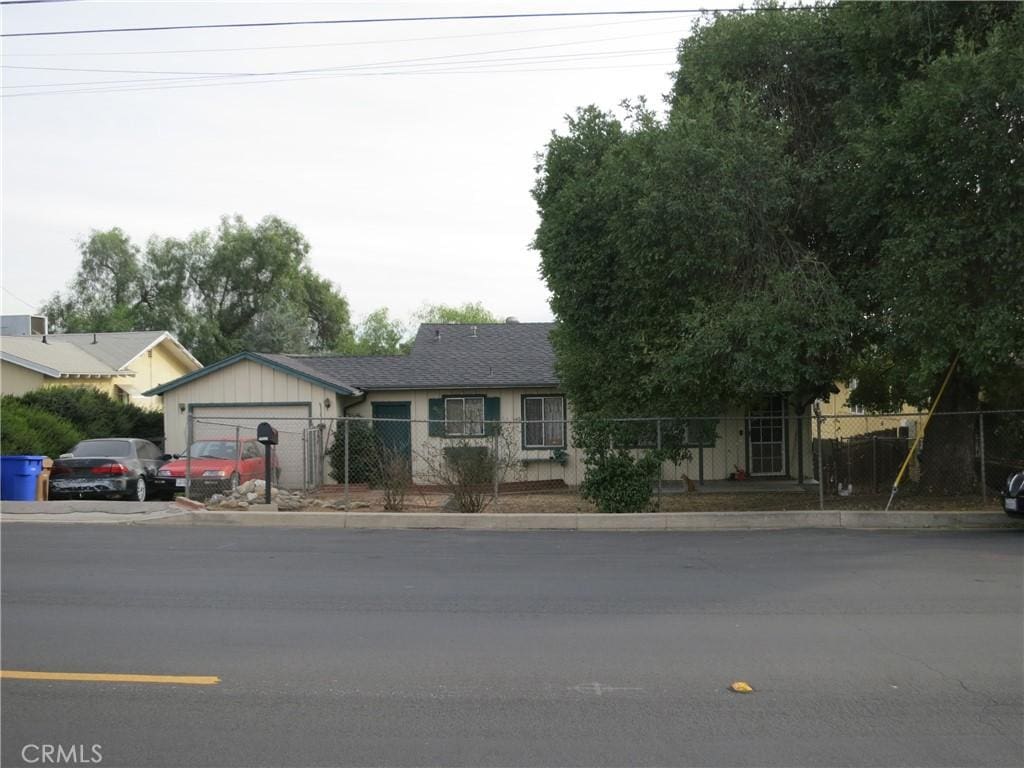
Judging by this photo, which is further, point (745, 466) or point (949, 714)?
point (745, 466)

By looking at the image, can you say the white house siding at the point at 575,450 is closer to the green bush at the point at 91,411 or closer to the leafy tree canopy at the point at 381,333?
the green bush at the point at 91,411

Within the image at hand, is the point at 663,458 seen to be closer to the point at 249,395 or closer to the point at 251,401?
the point at 251,401

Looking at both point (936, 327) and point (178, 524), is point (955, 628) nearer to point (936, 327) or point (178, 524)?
point (936, 327)

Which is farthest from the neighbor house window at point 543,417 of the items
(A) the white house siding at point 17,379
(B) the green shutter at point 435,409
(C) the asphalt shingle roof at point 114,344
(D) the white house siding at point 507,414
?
(C) the asphalt shingle roof at point 114,344

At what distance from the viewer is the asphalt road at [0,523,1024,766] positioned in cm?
532

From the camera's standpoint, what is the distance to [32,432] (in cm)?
2216

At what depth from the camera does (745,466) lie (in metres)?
25.5

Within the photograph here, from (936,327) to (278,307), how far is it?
40956 millimetres

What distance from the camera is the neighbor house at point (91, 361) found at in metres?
30.4

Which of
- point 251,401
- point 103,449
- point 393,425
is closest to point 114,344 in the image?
point 251,401

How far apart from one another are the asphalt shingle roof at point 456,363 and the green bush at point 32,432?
5.42 m

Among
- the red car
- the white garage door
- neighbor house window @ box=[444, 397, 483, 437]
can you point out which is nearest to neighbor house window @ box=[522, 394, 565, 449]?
neighbor house window @ box=[444, 397, 483, 437]

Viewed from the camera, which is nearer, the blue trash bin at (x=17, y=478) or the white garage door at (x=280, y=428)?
the blue trash bin at (x=17, y=478)

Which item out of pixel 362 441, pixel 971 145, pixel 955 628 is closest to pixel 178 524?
pixel 362 441
